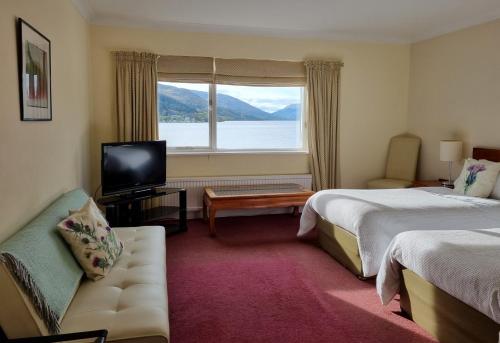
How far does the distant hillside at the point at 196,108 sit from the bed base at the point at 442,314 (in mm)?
3379

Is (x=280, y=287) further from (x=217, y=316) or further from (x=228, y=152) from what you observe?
(x=228, y=152)

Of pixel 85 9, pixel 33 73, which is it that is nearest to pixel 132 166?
pixel 85 9

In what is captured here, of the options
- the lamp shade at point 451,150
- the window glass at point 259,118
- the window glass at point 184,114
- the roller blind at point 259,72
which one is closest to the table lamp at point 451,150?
the lamp shade at point 451,150

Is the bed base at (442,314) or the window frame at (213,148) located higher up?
the window frame at (213,148)

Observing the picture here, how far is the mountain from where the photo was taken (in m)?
5.61

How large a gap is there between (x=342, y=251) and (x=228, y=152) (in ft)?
7.64

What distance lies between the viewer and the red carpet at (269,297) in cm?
247

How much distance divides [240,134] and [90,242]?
3.37 metres

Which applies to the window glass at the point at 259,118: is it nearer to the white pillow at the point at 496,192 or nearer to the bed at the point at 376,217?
the bed at the point at 376,217

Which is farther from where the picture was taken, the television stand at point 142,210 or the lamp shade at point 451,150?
the lamp shade at point 451,150

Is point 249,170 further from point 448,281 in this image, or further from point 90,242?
point 448,281

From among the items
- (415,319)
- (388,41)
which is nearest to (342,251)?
(415,319)

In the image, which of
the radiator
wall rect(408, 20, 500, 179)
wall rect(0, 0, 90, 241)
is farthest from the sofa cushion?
wall rect(408, 20, 500, 179)

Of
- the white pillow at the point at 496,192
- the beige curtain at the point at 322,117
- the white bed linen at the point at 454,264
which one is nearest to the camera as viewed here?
the white bed linen at the point at 454,264
